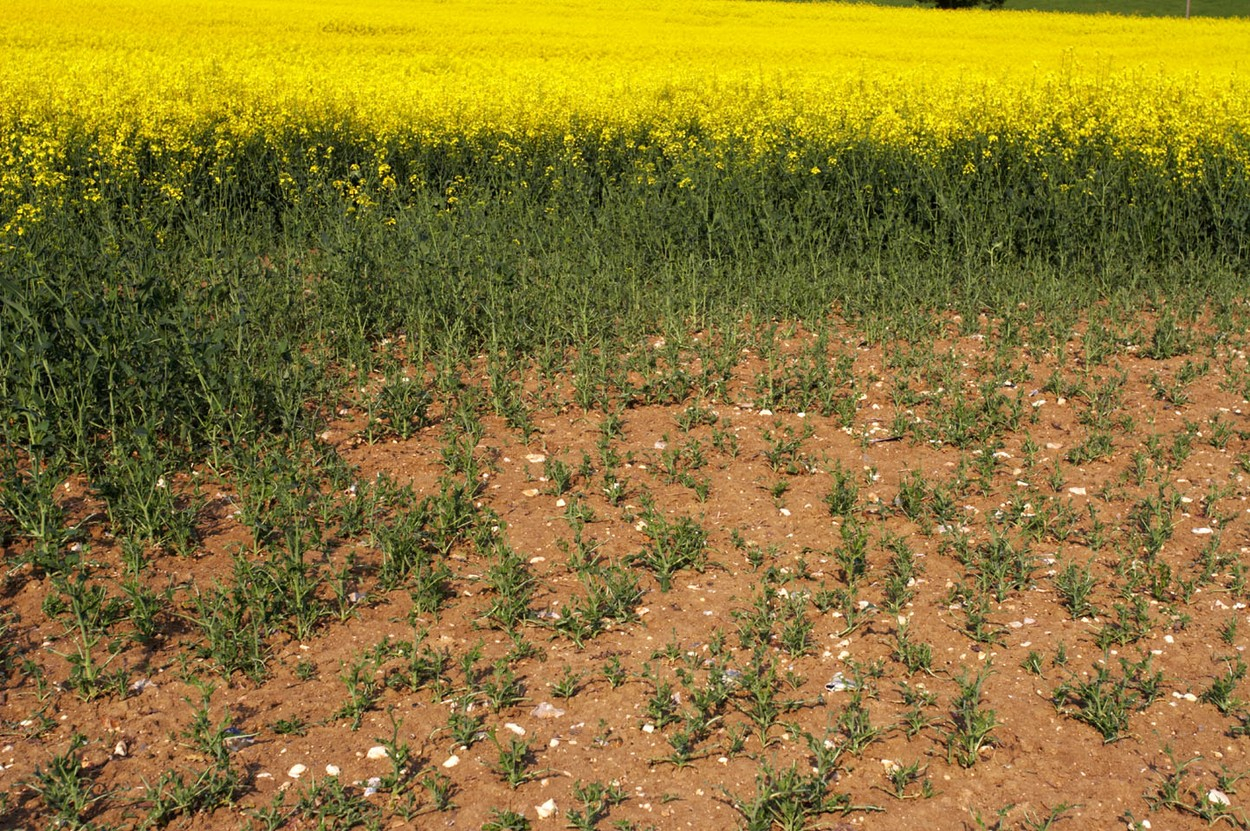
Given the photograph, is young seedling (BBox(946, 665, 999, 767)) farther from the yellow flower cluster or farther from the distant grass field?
the distant grass field

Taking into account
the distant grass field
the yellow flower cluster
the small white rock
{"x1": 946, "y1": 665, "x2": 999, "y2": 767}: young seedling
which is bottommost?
the small white rock

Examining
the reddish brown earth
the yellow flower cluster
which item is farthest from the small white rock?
the yellow flower cluster

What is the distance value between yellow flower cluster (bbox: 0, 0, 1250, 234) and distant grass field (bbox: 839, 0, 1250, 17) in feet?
112

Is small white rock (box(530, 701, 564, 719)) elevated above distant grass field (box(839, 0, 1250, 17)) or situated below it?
below

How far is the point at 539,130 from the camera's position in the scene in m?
12.6

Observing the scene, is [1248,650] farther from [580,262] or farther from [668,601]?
[580,262]

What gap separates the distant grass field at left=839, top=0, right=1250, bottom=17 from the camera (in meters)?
51.6

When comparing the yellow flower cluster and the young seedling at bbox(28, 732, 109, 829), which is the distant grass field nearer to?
the yellow flower cluster

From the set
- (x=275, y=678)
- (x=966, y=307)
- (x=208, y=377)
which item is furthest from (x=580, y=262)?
(x=275, y=678)

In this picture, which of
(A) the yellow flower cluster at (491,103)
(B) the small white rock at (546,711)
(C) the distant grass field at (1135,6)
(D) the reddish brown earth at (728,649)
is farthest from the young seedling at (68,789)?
(C) the distant grass field at (1135,6)

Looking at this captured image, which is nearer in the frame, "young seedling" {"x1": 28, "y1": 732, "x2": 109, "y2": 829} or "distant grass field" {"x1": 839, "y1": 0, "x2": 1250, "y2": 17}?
"young seedling" {"x1": 28, "y1": 732, "x2": 109, "y2": 829}

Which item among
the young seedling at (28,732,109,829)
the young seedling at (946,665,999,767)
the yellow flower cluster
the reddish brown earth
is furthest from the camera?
the yellow flower cluster

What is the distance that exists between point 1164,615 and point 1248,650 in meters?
0.31

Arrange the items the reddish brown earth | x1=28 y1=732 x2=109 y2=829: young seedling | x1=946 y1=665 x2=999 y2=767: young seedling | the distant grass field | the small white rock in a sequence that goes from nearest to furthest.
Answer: x1=28 y1=732 x2=109 y2=829: young seedling → the reddish brown earth → x1=946 y1=665 x2=999 y2=767: young seedling → the small white rock → the distant grass field
